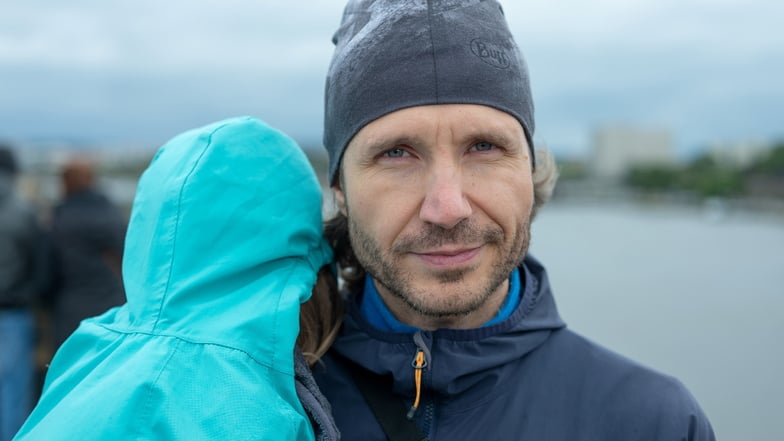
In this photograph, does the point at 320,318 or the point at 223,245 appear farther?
the point at 320,318

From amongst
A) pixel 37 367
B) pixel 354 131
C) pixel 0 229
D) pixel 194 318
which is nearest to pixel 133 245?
pixel 194 318

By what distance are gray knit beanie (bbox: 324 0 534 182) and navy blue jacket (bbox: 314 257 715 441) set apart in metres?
0.50

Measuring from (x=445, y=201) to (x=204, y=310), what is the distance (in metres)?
0.53

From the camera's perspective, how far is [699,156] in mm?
12852

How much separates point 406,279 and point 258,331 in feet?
1.14

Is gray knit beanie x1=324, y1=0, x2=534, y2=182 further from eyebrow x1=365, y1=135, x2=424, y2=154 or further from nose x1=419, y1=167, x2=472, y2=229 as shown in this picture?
nose x1=419, y1=167, x2=472, y2=229

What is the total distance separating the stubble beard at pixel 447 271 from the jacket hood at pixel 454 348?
7 cm

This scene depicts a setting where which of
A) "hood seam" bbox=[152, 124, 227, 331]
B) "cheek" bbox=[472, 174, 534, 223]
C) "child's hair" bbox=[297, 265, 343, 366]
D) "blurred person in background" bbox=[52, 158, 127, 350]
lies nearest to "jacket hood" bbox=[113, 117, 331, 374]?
"hood seam" bbox=[152, 124, 227, 331]

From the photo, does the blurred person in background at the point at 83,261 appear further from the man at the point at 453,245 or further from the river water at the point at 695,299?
the man at the point at 453,245

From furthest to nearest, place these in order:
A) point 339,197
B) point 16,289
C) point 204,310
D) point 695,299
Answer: point 695,299 → point 16,289 → point 339,197 → point 204,310

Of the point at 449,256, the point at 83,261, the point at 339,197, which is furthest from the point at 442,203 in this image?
the point at 83,261

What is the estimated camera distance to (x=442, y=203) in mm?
1300

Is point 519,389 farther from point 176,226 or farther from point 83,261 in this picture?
point 83,261

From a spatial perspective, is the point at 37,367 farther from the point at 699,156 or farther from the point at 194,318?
the point at 699,156
